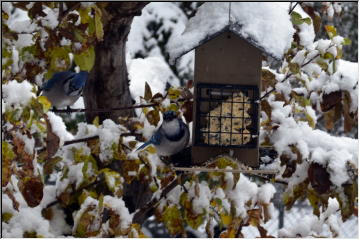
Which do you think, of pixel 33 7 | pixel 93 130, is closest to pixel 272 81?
pixel 93 130

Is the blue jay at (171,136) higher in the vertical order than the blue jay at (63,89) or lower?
lower

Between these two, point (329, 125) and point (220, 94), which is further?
point (329, 125)

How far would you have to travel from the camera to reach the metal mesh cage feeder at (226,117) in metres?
2.59

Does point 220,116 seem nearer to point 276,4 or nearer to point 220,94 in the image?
point 220,94

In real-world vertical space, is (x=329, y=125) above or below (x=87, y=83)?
below

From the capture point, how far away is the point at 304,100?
2.79m

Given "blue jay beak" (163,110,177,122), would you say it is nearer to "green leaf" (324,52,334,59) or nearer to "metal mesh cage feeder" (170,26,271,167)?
"metal mesh cage feeder" (170,26,271,167)

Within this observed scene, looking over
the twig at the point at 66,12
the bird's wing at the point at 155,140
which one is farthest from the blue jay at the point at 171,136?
the twig at the point at 66,12

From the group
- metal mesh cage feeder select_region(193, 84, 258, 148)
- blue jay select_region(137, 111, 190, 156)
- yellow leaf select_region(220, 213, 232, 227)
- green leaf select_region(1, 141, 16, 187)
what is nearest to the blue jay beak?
blue jay select_region(137, 111, 190, 156)

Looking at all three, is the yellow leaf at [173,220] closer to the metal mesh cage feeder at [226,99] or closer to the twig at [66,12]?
the metal mesh cage feeder at [226,99]

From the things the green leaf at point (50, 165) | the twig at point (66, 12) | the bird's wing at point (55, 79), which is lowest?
Answer: the green leaf at point (50, 165)

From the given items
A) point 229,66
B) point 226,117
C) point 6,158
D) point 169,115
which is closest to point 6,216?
point 6,158

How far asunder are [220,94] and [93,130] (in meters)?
0.63

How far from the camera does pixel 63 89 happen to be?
3.00 metres
